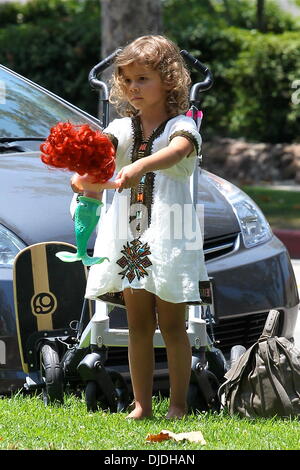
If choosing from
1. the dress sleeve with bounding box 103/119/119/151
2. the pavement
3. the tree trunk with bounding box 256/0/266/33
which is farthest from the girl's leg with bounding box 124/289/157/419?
the tree trunk with bounding box 256/0/266/33

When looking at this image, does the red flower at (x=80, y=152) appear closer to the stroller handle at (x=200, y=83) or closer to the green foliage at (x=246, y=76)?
the stroller handle at (x=200, y=83)

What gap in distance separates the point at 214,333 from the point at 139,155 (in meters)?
1.21

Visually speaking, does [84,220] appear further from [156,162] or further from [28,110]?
[28,110]

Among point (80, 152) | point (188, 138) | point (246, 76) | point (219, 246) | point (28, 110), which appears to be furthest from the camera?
point (246, 76)

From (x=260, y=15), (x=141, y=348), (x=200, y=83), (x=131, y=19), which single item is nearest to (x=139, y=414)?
(x=141, y=348)

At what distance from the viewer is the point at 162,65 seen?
4223 mm

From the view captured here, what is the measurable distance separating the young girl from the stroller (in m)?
0.14

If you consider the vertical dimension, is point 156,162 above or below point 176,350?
above

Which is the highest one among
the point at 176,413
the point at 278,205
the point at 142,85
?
the point at 142,85

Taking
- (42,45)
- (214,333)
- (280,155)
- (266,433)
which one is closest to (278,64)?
(280,155)

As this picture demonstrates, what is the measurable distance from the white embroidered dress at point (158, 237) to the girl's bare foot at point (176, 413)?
49cm

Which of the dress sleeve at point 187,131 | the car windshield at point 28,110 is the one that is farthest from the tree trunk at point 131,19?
the dress sleeve at point 187,131

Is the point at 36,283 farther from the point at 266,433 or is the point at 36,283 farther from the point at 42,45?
the point at 42,45

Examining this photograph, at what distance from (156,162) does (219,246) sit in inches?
52.9
